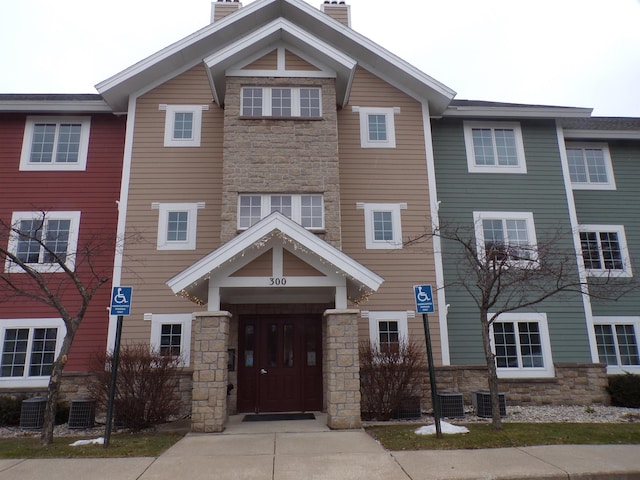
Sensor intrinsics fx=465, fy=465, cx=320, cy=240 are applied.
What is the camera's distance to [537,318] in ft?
46.3

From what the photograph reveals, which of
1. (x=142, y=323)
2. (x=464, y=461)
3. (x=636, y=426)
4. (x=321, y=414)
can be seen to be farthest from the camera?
(x=142, y=323)

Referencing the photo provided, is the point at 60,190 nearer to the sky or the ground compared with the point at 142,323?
nearer to the sky

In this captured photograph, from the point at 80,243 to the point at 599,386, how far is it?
15.8 metres

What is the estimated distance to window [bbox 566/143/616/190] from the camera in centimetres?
1609

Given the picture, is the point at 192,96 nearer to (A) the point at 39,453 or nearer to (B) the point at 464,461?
(A) the point at 39,453

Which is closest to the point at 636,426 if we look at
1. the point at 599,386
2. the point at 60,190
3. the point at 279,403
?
the point at 599,386

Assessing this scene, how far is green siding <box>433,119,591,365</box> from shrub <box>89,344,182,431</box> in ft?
26.1

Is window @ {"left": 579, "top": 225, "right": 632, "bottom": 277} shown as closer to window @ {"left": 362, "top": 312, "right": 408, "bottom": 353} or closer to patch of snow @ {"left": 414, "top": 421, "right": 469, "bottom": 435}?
window @ {"left": 362, "top": 312, "right": 408, "bottom": 353}

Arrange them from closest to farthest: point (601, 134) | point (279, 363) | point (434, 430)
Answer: point (434, 430), point (279, 363), point (601, 134)

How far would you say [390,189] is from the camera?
1445 centimetres

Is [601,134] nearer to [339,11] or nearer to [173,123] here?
[339,11]

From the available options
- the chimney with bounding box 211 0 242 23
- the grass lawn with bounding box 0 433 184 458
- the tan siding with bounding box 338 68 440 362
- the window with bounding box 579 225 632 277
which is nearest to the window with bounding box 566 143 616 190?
the window with bounding box 579 225 632 277

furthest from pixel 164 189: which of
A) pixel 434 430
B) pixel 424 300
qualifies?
pixel 434 430

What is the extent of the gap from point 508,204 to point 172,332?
11.0 metres
